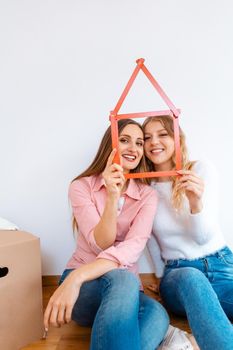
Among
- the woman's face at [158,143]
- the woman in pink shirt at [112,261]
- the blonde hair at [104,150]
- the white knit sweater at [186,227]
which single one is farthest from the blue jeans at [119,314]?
the woman's face at [158,143]

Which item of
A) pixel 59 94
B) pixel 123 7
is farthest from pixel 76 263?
pixel 123 7

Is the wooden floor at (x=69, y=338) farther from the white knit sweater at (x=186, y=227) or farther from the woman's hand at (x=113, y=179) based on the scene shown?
the woman's hand at (x=113, y=179)

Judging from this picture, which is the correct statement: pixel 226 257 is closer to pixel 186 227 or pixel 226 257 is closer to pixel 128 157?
pixel 186 227

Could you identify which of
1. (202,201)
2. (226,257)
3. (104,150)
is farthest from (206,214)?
(104,150)

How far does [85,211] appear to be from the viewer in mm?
995

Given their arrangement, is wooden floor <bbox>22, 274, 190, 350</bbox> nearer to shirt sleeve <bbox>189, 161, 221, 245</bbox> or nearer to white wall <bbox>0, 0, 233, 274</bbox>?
shirt sleeve <bbox>189, 161, 221, 245</bbox>

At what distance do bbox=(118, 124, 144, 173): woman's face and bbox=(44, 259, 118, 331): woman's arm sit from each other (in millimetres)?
351

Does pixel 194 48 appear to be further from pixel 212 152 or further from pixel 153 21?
pixel 212 152

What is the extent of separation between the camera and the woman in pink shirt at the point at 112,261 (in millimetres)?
699

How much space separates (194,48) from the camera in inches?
51.5

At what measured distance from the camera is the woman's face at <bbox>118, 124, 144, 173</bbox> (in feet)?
3.50

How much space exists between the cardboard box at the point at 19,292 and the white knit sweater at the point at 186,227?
431mm

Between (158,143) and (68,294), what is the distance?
22.7 inches

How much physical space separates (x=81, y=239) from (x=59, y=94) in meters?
0.66
